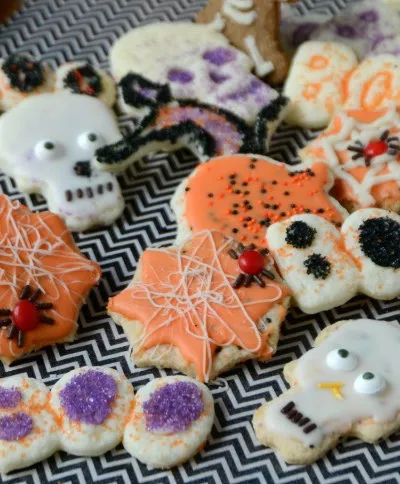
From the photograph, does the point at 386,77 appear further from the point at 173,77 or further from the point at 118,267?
the point at 118,267

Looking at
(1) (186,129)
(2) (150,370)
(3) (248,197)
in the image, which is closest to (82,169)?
(1) (186,129)

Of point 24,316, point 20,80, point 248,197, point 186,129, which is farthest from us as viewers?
point 20,80

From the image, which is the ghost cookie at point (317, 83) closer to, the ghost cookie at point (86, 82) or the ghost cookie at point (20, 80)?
the ghost cookie at point (86, 82)

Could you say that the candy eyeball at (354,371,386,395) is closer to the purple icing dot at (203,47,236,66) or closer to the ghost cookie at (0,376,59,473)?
the ghost cookie at (0,376,59,473)

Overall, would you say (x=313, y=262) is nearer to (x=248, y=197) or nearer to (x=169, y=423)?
(x=248, y=197)

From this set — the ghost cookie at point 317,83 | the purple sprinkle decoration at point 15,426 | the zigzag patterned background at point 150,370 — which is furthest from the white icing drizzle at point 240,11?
the purple sprinkle decoration at point 15,426

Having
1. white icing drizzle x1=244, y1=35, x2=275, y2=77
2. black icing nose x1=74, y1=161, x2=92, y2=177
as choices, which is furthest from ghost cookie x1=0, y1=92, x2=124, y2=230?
white icing drizzle x1=244, y1=35, x2=275, y2=77
